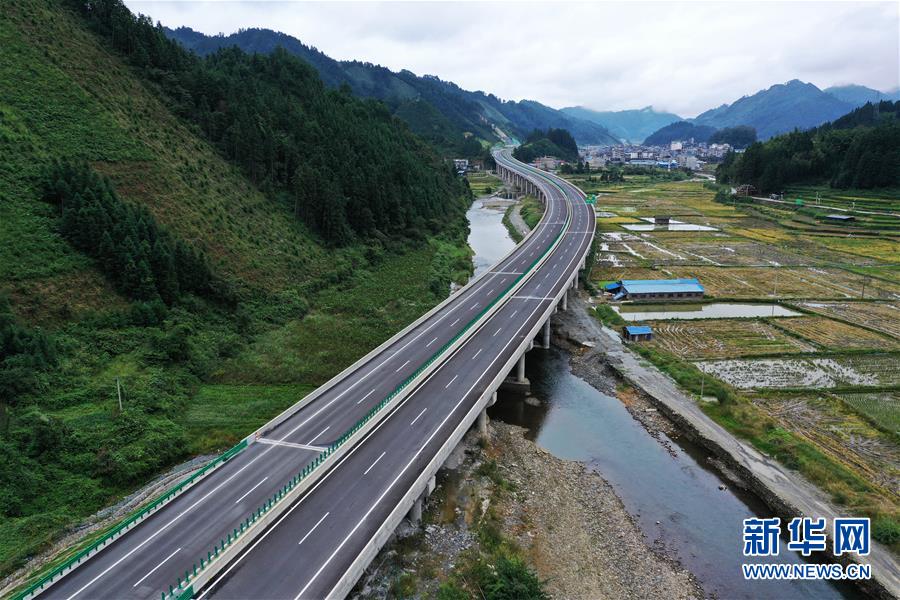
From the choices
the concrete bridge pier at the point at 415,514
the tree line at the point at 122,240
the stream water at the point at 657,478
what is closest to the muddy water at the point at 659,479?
the stream water at the point at 657,478

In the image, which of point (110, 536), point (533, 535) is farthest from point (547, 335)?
point (110, 536)

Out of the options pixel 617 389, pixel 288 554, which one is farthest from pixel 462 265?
pixel 288 554

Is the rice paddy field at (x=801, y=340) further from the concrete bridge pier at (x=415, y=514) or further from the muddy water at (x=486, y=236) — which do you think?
the concrete bridge pier at (x=415, y=514)

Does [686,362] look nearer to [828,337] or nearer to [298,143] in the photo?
[828,337]

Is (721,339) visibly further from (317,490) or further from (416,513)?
(317,490)

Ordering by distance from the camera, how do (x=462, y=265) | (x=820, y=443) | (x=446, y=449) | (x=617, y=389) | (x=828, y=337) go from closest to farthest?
1. (x=446, y=449)
2. (x=820, y=443)
3. (x=617, y=389)
4. (x=828, y=337)
5. (x=462, y=265)

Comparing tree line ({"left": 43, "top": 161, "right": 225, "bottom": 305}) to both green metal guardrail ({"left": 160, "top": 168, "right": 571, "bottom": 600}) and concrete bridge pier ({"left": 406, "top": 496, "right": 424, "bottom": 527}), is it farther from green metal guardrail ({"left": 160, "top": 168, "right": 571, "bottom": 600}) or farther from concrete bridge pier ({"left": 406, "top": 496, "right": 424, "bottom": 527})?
concrete bridge pier ({"left": 406, "top": 496, "right": 424, "bottom": 527})
